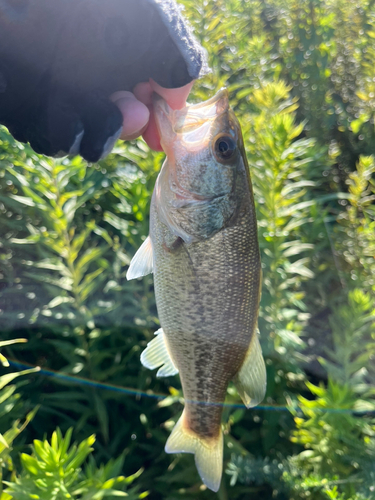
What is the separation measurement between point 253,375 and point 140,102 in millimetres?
1052

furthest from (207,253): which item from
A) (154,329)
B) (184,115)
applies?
(154,329)

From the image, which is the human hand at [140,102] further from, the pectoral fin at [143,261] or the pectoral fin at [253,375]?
the pectoral fin at [253,375]

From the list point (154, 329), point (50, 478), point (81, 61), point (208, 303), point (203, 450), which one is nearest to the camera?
point (81, 61)

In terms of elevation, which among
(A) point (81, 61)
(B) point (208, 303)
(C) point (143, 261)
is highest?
(A) point (81, 61)

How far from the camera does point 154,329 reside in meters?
2.26

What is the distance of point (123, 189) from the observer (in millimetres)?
2129

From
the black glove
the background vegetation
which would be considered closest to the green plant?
the background vegetation

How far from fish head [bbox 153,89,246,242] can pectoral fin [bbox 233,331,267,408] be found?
0.47 m

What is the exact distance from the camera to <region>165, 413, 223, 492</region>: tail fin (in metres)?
1.47

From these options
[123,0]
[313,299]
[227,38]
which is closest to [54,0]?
[123,0]

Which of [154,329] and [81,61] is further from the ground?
[81,61]

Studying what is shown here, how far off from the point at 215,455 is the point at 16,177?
1.55 metres

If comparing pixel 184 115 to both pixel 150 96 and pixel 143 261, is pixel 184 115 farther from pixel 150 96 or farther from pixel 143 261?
pixel 143 261

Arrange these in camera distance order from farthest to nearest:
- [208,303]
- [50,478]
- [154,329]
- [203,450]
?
1. [154,329]
2. [203,450]
3. [208,303]
4. [50,478]
